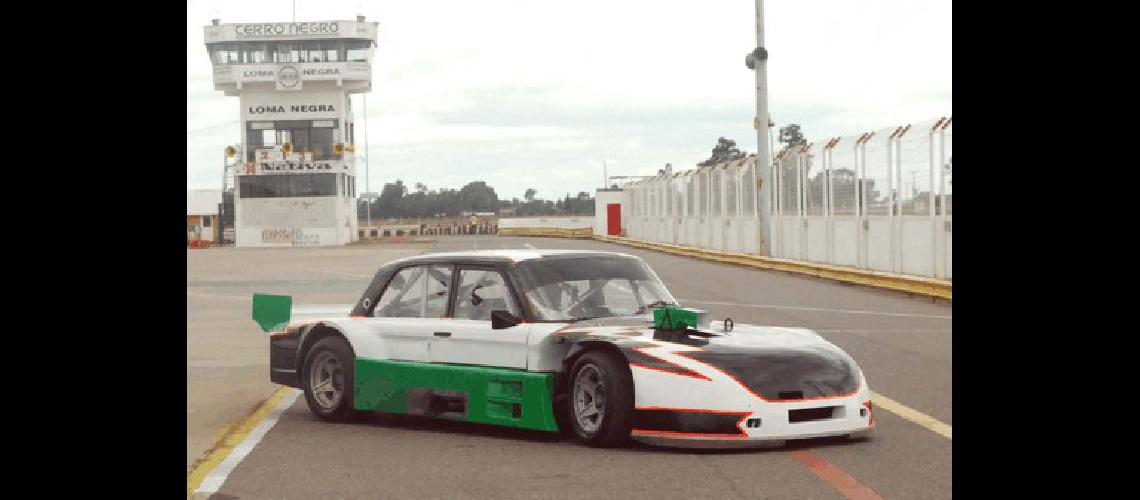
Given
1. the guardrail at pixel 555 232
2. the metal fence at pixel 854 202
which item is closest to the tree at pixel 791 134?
the guardrail at pixel 555 232

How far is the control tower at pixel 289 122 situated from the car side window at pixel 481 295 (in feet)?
293

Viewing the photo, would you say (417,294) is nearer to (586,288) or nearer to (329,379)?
(329,379)

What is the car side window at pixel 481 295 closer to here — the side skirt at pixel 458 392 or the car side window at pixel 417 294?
the car side window at pixel 417 294

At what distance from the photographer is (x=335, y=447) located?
978cm

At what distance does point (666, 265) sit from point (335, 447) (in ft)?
116

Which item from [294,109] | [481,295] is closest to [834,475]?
[481,295]

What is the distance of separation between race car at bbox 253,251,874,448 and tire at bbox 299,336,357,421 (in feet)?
0.03

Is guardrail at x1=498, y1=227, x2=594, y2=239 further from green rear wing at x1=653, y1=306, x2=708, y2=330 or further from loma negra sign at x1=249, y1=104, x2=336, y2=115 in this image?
green rear wing at x1=653, y1=306, x2=708, y2=330

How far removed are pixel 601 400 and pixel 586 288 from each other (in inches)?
51.2

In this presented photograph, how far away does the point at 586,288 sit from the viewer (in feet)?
34.5

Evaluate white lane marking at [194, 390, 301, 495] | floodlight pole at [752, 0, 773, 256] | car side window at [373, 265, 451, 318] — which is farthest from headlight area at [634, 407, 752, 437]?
floodlight pole at [752, 0, 773, 256]
